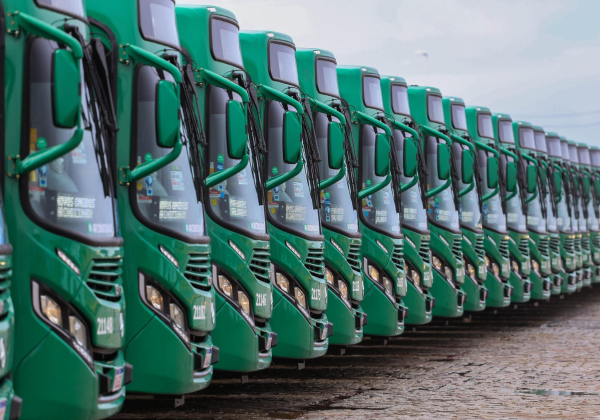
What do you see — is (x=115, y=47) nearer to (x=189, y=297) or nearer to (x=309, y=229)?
(x=189, y=297)

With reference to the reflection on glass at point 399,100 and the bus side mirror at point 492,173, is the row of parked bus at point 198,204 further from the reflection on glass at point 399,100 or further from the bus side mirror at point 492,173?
the bus side mirror at point 492,173

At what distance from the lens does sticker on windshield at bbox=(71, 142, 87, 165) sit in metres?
6.97

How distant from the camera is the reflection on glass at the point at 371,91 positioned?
13.8m

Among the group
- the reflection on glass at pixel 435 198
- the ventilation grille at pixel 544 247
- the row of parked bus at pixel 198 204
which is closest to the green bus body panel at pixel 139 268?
the row of parked bus at pixel 198 204

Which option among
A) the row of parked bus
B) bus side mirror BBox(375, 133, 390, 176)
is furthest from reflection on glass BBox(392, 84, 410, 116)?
bus side mirror BBox(375, 133, 390, 176)

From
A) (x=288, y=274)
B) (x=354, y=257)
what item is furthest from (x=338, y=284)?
(x=288, y=274)

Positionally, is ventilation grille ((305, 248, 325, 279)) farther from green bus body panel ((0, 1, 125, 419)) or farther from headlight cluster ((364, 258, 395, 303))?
green bus body panel ((0, 1, 125, 419))

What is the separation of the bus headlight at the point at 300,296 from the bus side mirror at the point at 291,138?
1.34 metres

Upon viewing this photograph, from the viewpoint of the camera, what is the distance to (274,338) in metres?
9.95

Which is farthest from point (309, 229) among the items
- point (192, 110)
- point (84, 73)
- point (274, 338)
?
point (84, 73)

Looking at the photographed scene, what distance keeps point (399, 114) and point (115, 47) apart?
7.37 metres

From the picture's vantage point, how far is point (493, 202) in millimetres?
18797

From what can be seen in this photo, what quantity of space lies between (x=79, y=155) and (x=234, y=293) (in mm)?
2840

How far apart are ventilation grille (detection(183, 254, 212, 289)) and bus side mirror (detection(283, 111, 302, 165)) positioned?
203 centimetres
